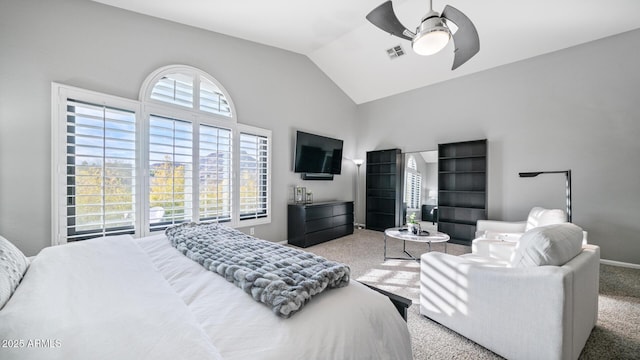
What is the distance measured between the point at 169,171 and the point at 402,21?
409 cm

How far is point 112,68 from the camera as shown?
8.95 ft

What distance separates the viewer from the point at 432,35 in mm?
2100

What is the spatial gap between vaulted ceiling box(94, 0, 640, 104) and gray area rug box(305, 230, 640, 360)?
11.1 ft

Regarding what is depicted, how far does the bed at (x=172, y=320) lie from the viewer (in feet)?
2.22

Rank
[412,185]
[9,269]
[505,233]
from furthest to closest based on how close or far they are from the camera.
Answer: [412,185], [505,233], [9,269]

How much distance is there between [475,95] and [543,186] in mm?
1975

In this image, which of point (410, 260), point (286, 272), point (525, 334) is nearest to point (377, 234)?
point (410, 260)

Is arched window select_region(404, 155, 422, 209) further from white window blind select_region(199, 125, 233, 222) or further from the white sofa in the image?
white window blind select_region(199, 125, 233, 222)

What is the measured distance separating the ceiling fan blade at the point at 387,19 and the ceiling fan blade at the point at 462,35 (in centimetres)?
39

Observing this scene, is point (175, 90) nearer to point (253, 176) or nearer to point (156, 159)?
point (156, 159)

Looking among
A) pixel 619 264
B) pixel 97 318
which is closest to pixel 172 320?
pixel 97 318

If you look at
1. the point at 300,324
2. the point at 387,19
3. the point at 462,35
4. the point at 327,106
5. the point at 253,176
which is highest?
the point at 327,106

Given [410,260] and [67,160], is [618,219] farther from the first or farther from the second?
[67,160]

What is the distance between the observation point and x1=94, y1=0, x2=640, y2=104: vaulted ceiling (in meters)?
3.02
